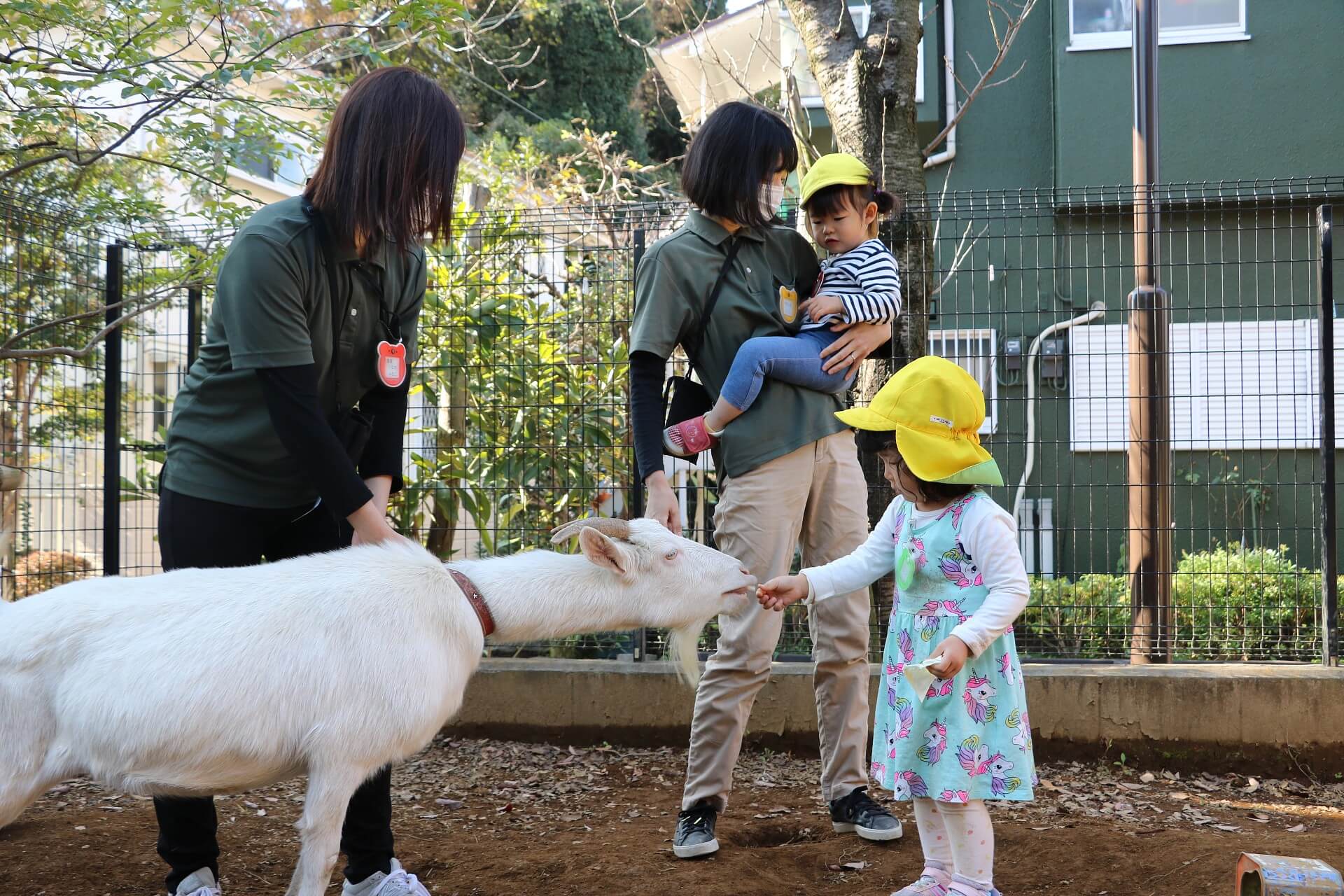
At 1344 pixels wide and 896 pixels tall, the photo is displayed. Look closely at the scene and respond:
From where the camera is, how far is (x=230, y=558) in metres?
2.83

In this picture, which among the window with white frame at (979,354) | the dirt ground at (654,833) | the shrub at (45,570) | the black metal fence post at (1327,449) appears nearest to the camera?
the dirt ground at (654,833)

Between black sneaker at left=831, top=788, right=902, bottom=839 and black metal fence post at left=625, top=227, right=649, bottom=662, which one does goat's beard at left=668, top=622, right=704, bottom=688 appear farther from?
black metal fence post at left=625, top=227, right=649, bottom=662

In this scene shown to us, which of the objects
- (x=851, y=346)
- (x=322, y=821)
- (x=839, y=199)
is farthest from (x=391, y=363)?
(x=839, y=199)

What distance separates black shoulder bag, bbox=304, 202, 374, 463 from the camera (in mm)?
2723

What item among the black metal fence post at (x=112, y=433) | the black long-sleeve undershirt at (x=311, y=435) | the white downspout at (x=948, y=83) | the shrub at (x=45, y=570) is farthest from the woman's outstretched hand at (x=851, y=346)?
the white downspout at (x=948, y=83)

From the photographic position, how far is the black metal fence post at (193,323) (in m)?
5.66

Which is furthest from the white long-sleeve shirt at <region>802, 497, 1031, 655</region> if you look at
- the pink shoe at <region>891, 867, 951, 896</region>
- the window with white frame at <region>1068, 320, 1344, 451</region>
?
the window with white frame at <region>1068, 320, 1344, 451</region>

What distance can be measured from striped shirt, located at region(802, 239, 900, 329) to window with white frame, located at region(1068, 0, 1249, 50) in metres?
7.69

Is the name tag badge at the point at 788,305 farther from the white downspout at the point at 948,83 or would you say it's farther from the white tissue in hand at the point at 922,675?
the white downspout at the point at 948,83

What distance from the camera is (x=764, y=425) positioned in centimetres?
349

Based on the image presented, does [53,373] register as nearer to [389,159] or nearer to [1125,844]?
[389,159]

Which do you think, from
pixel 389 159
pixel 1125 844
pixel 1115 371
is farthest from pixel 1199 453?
pixel 389 159

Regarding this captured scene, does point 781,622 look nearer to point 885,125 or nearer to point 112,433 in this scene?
point 885,125

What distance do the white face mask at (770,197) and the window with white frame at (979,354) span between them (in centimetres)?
181
